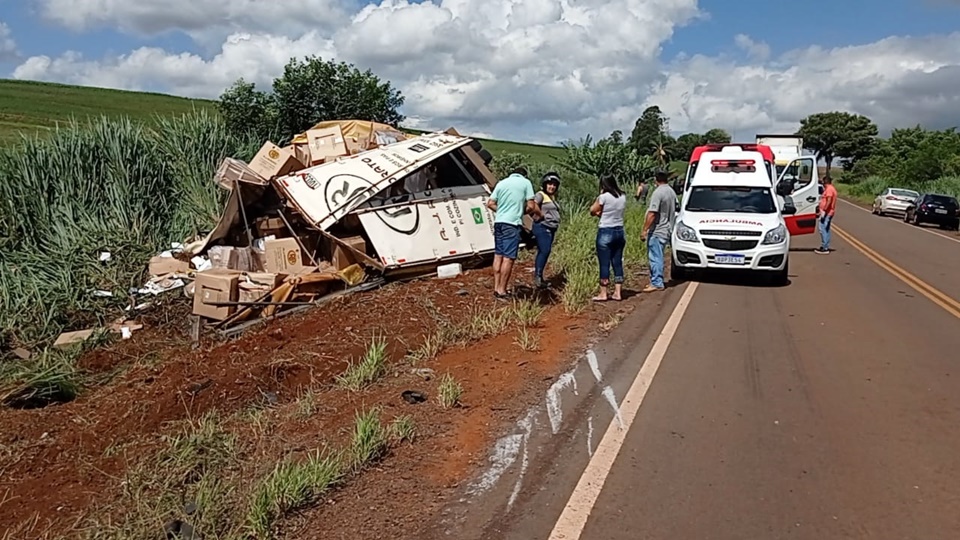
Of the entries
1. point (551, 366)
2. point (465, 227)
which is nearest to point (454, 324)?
point (551, 366)

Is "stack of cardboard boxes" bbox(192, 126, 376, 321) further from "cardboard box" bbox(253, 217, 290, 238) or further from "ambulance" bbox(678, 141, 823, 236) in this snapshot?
"ambulance" bbox(678, 141, 823, 236)

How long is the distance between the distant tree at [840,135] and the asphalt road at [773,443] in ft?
288

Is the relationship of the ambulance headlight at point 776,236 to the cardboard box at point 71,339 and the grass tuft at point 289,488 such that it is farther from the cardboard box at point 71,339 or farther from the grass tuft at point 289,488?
the cardboard box at point 71,339

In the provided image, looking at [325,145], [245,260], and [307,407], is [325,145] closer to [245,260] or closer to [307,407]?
[245,260]

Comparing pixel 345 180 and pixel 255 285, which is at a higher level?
pixel 345 180

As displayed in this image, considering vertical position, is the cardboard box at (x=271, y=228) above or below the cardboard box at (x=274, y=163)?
below

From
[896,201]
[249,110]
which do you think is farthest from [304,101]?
[896,201]

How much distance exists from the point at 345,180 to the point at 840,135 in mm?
90738

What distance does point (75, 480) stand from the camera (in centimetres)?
542

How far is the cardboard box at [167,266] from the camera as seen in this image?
40.6 ft

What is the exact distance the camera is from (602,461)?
502 cm

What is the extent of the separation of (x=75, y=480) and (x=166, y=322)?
601cm

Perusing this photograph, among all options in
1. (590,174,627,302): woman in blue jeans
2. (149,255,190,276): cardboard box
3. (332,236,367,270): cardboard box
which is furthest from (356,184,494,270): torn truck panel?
(149,255,190,276): cardboard box

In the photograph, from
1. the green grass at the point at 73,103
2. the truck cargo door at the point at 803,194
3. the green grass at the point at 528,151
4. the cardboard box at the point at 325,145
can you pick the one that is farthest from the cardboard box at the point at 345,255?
the green grass at the point at 528,151
